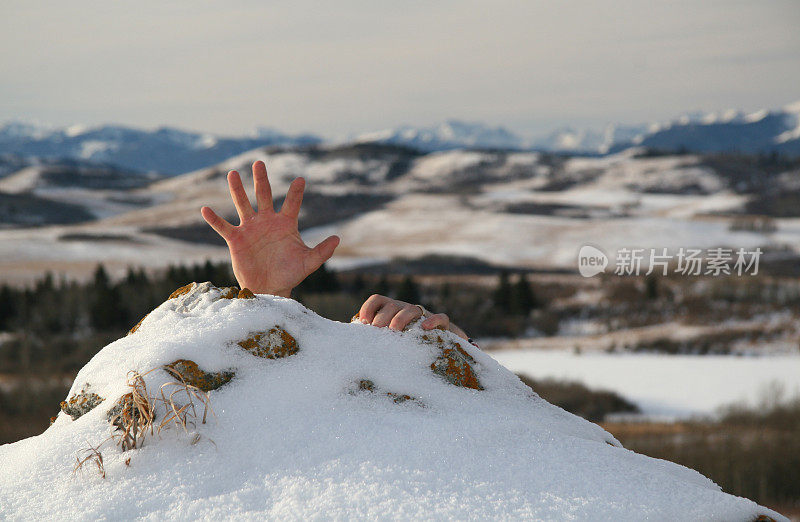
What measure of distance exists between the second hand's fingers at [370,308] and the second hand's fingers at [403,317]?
34 centimetres

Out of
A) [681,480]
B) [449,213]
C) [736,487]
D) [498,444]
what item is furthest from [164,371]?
[449,213]

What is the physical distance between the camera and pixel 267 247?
5.52 m

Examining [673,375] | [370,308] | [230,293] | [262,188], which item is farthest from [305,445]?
[673,375]

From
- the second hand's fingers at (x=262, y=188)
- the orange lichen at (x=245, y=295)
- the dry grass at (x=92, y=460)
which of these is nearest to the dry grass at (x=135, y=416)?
the dry grass at (x=92, y=460)

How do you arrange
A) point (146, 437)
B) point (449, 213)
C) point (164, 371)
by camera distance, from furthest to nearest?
point (449, 213)
point (164, 371)
point (146, 437)

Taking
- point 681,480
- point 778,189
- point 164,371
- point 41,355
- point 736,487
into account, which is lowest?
point 41,355

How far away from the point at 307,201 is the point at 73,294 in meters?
145

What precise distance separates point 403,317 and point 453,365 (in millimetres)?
531

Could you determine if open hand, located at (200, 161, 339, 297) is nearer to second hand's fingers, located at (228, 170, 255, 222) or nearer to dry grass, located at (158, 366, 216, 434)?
second hand's fingers, located at (228, 170, 255, 222)

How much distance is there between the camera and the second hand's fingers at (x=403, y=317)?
175 inches

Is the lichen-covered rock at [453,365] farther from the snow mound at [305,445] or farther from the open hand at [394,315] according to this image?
the open hand at [394,315]

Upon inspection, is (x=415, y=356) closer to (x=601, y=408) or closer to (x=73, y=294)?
(x=601, y=408)

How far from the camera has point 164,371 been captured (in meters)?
3.42

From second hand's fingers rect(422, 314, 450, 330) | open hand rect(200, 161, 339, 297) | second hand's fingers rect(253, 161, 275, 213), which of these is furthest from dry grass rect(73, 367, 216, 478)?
second hand's fingers rect(253, 161, 275, 213)
